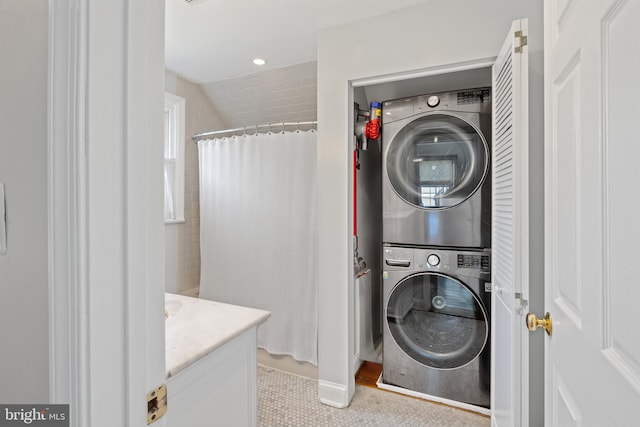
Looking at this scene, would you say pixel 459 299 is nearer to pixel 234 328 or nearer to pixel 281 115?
pixel 234 328

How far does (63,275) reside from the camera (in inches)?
17.0

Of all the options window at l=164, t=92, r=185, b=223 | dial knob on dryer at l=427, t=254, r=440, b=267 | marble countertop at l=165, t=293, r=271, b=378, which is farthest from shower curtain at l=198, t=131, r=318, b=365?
marble countertop at l=165, t=293, r=271, b=378

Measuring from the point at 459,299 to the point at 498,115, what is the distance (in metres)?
1.11

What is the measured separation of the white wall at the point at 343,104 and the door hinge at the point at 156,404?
4.84 ft

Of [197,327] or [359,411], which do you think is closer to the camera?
[197,327]

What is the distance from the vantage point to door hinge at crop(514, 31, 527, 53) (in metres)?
1.21

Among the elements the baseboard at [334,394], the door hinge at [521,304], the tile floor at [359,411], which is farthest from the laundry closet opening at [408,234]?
the door hinge at [521,304]

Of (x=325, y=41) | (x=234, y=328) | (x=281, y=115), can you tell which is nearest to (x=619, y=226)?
(x=234, y=328)

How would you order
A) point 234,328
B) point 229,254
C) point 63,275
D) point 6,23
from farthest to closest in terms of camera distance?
point 229,254 < point 234,328 < point 6,23 < point 63,275

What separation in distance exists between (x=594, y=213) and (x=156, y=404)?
0.88 metres

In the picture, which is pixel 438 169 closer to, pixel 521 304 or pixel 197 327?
pixel 521 304

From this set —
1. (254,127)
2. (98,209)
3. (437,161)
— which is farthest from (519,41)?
(254,127)

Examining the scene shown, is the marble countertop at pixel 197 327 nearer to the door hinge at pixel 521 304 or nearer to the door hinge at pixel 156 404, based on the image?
the door hinge at pixel 156 404

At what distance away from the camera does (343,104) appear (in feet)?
6.39
